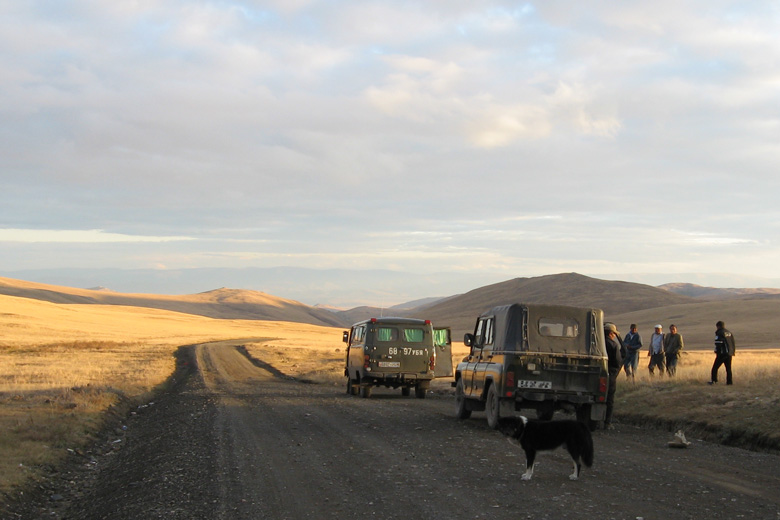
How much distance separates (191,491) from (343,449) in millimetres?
3380

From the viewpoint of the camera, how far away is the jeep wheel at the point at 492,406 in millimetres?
13681

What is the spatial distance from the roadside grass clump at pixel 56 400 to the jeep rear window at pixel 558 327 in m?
8.75

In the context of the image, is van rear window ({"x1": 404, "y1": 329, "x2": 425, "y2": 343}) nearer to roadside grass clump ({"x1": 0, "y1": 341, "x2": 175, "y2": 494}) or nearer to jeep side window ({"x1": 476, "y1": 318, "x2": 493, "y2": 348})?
jeep side window ({"x1": 476, "y1": 318, "x2": 493, "y2": 348})

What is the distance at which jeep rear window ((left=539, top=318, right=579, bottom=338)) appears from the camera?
45.6 feet

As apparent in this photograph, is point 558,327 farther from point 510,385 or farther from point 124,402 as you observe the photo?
point 124,402

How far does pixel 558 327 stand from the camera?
1399 centimetres

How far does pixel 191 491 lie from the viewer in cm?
884

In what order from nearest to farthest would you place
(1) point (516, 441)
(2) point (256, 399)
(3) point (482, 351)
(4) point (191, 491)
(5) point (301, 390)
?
(4) point (191, 491) → (1) point (516, 441) → (3) point (482, 351) → (2) point (256, 399) → (5) point (301, 390)

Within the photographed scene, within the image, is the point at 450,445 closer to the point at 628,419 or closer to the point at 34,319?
the point at 628,419

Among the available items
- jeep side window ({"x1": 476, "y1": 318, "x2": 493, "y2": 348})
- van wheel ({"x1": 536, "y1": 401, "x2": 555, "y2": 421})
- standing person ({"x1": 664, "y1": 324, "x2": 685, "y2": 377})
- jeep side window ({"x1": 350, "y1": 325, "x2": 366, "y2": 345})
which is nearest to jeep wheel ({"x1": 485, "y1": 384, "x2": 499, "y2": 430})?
van wheel ({"x1": 536, "y1": 401, "x2": 555, "y2": 421})

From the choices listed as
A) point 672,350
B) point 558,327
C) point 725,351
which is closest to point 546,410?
point 558,327

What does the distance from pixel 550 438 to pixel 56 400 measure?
13.2 meters

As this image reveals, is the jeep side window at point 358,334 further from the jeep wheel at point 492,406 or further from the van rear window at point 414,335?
the jeep wheel at point 492,406

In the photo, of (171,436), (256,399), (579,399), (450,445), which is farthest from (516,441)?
(256,399)
